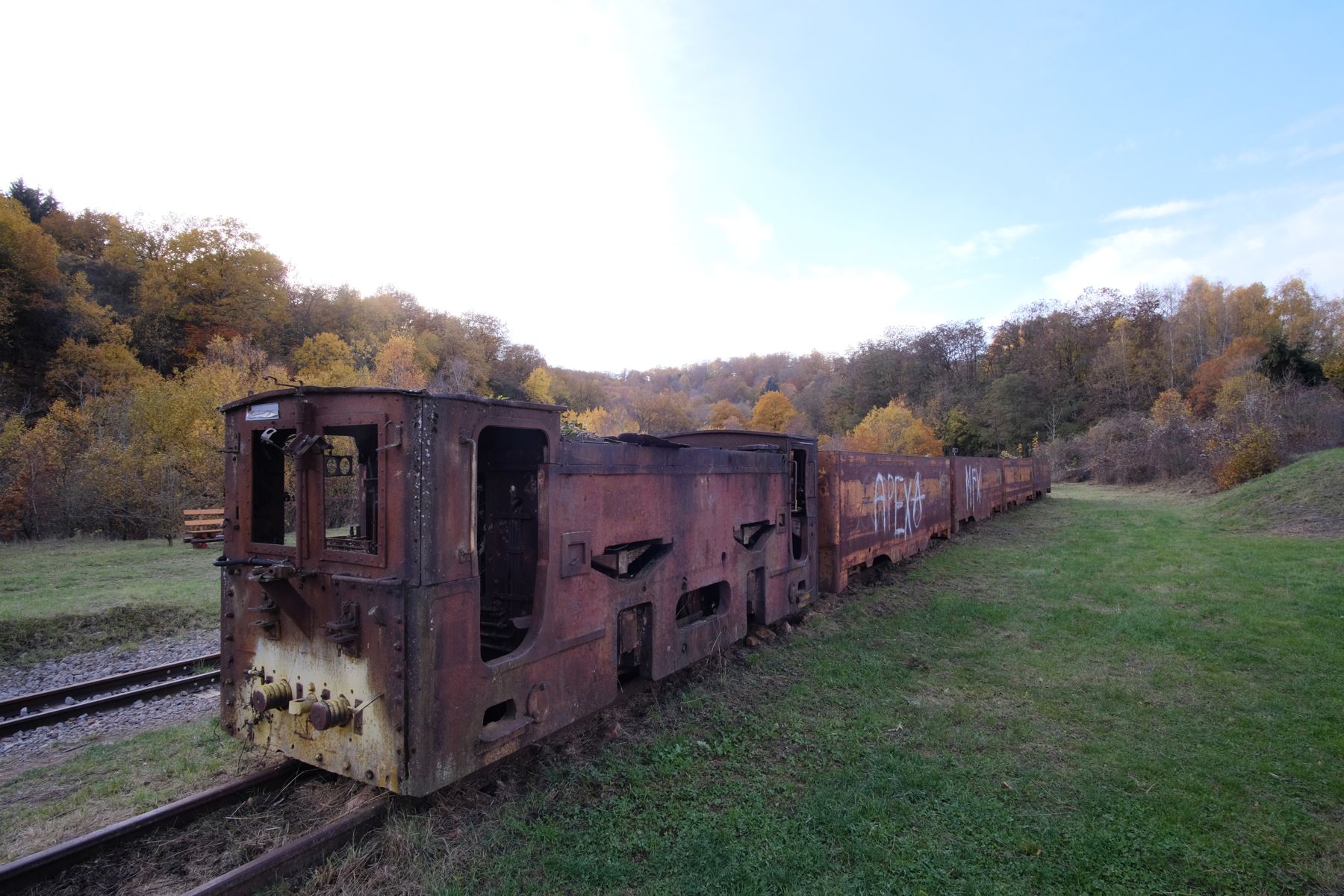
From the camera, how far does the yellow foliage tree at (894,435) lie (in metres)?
55.8

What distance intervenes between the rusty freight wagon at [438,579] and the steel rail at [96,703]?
11.1ft

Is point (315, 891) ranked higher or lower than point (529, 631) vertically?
lower

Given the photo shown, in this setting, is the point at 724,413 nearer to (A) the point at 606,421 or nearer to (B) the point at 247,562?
(A) the point at 606,421

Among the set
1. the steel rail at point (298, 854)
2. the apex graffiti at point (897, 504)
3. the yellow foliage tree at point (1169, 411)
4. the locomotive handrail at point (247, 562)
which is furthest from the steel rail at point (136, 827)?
the yellow foliage tree at point (1169, 411)

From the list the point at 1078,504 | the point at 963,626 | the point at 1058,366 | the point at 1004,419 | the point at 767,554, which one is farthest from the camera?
the point at 1058,366

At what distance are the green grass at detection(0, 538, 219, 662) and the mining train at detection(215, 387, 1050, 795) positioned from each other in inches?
274

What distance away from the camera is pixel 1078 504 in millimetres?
27609

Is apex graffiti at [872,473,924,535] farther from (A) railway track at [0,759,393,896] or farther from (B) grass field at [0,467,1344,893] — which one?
(A) railway track at [0,759,393,896]

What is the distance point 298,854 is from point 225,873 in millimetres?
353

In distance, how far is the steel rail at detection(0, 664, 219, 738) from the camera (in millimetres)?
5941

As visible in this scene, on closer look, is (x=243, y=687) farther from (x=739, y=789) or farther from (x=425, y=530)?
(x=739, y=789)

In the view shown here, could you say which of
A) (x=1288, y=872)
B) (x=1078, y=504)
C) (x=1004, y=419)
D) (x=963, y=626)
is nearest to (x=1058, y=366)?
(x=1004, y=419)

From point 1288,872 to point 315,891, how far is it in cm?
518

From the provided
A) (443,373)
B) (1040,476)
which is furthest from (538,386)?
(1040,476)
